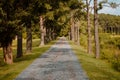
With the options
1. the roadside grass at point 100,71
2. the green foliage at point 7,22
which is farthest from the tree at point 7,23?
the roadside grass at point 100,71

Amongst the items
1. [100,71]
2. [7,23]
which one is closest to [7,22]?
[7,23]

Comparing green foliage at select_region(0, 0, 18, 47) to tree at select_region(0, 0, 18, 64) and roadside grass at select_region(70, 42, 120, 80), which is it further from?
roadside grass at select_region(70, 42, 120, 80)

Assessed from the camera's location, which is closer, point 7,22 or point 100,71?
point 100,71

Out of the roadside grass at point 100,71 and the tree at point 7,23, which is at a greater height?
the tree at point 7,23

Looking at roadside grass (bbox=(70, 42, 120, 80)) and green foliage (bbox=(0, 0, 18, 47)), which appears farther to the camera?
green foliage (bbox=(0, 0, 18, 47))

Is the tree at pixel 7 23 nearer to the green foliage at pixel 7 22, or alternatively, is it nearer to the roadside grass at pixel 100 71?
the green foliage at pixel 7 22

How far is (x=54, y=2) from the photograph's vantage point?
26.6m

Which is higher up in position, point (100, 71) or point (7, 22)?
point (7, 22)

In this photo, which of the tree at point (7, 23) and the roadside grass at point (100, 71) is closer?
the roadside grass at point (100, 71)

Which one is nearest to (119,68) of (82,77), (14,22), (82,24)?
(82,77)

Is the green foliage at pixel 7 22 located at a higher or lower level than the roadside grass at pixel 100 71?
higher

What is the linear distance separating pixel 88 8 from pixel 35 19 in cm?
1204

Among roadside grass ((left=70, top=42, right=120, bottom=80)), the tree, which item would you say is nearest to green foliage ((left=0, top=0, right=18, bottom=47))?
the tree

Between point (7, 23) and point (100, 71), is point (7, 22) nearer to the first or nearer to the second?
point (7, 23)
